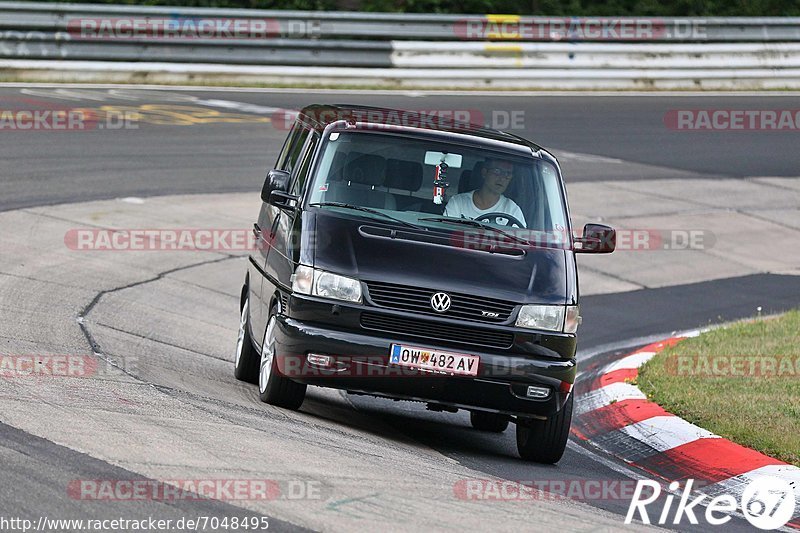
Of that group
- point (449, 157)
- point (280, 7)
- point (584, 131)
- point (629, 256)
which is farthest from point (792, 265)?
point (280, 7)

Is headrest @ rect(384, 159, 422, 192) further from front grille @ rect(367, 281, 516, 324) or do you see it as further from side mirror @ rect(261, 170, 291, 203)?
front grille @ rect(367, 281, 516, 324)

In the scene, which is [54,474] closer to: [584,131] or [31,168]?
[31,168]

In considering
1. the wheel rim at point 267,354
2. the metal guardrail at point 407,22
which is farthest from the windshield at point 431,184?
the metal guardrail at point 407,22

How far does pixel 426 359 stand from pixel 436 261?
2.01 feet

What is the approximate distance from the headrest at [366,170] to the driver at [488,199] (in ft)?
1.60

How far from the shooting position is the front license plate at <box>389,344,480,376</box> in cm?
755

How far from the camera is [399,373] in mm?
7566

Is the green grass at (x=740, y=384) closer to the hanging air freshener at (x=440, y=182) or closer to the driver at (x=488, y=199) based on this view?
the driver at (x=488, y=199)

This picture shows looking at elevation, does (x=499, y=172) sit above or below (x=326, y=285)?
above

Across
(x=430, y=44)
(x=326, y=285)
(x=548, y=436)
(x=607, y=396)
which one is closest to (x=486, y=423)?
(x=607, y=396)

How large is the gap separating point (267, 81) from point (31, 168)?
8.43 meters

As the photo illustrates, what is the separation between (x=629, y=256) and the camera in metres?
15.9

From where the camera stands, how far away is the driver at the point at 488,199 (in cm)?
843

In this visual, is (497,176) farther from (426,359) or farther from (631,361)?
(631,361)
